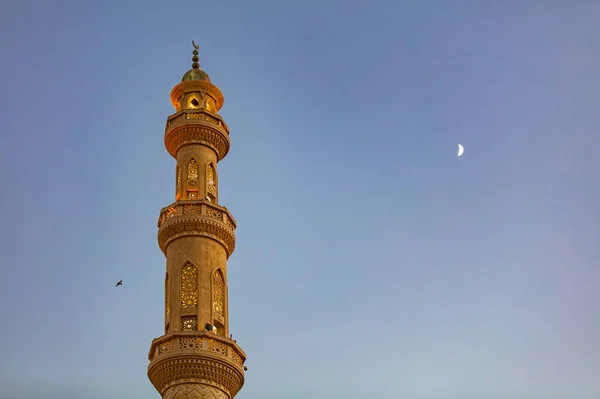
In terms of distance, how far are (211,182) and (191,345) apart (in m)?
7.73

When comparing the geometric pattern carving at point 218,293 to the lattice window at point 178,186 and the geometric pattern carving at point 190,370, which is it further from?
the lattice window at point 178,186

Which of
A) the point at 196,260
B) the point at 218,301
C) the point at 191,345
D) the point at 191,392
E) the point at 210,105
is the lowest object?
the point at 191,392

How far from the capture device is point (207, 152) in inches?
1383

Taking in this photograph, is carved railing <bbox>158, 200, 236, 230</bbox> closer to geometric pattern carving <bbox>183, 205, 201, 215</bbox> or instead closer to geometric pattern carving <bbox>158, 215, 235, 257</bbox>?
geometric pattern carving <bbox>183, 205, 201, 215</bbox>

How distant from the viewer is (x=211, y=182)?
114 ft

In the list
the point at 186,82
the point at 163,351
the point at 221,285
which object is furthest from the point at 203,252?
the point at 186,82

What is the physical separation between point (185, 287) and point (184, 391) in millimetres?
3903

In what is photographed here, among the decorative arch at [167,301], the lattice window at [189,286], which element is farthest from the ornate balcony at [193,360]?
the lattice window at [189,286]

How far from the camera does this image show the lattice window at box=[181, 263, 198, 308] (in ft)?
102

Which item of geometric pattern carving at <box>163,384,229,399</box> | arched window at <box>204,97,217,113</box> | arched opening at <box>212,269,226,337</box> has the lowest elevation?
geometric pattern carving at <box>163,384,229,399</box>

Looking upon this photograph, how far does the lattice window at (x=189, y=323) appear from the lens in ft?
99.6

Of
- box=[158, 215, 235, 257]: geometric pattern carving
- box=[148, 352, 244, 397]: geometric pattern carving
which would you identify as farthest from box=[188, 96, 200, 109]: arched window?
box=[148, 352, 244, 397]: geometric pattern carving

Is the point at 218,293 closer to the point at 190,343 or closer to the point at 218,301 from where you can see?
the point at 218,301

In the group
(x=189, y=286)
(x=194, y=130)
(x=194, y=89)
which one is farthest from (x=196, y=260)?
(x=194, y=89)
